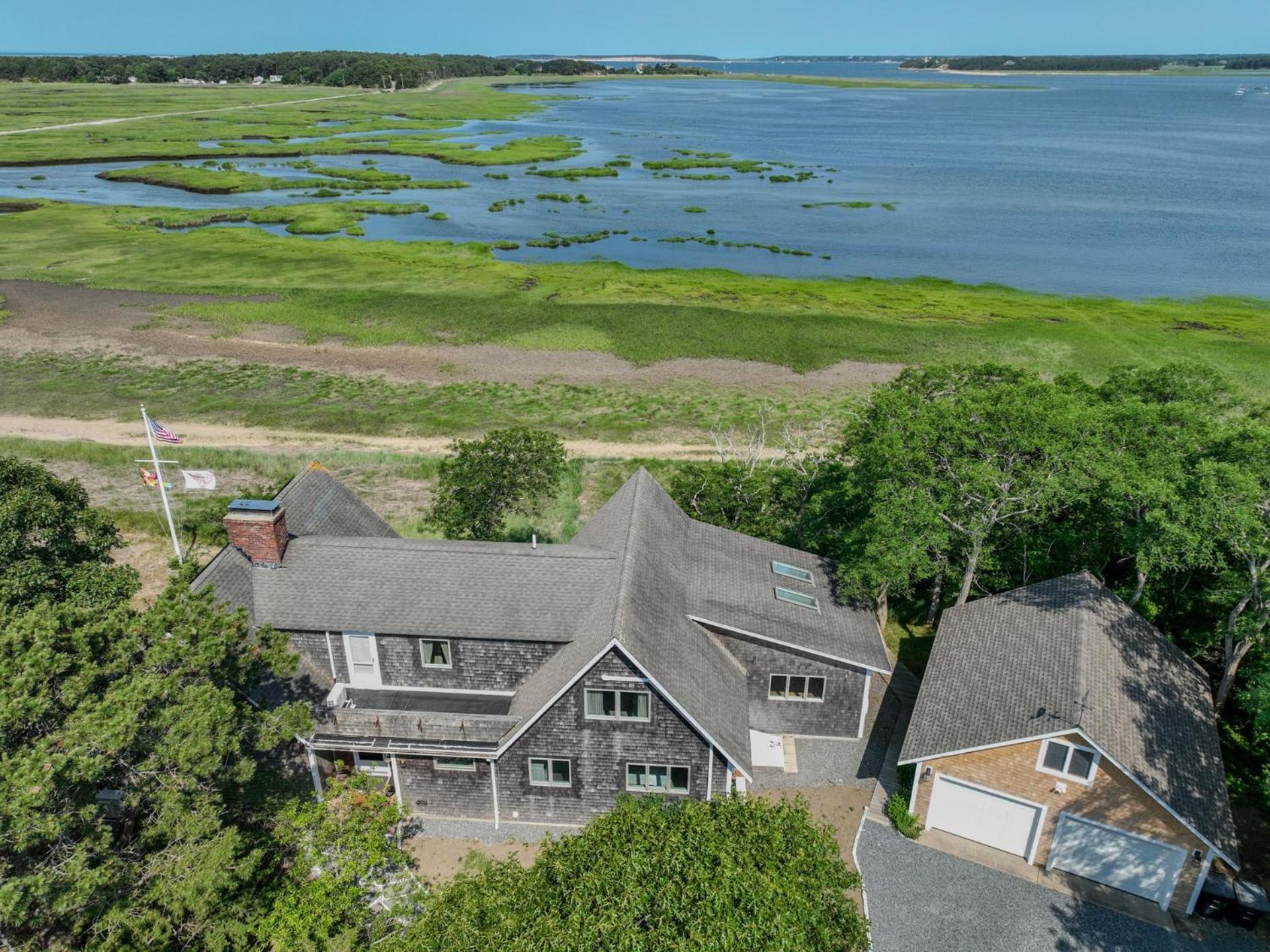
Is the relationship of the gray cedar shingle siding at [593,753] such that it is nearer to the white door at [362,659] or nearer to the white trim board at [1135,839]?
the white door at [362,659]

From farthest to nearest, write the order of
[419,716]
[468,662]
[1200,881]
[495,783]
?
[468,662] < [495,783] < [419,716] < [1200,881]

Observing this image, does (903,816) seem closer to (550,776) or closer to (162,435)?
(550,776)

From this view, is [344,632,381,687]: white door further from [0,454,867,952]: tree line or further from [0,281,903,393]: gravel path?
[0,281,903,393]: gravel path

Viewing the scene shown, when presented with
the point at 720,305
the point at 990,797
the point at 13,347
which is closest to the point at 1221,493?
the point at 990,797

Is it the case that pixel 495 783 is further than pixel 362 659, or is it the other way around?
pixel 362 659

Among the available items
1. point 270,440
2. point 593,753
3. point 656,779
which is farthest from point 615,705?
point 270,440

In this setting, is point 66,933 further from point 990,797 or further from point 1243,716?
point 1243,716

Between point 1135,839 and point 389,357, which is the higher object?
point 1135,839
